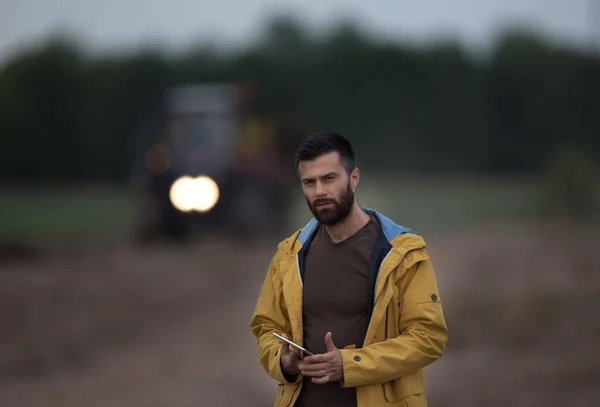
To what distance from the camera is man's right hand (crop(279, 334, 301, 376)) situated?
11.0 ft

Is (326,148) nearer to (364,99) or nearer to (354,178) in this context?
(354,178)

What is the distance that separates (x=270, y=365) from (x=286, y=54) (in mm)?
35776

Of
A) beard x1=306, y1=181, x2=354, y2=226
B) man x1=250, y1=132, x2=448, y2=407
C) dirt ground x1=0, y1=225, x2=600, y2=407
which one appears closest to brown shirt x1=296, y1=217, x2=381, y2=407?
man x1=250, y1=132, x2=448, y2=407

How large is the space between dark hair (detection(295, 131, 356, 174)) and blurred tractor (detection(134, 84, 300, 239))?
13.6m

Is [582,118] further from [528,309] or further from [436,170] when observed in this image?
[528,309]

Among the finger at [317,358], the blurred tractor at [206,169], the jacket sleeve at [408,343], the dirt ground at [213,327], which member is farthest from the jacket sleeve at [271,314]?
the blurred tractor at [206,169]

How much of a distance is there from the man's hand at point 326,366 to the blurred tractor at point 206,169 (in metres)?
13.8

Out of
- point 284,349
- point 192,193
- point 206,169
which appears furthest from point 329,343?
point 192,193

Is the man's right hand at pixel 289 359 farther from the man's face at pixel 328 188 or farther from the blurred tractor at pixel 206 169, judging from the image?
the blurred tractor at pixel 206 169

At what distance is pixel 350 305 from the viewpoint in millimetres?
3420

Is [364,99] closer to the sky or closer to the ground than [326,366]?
closer to the sky

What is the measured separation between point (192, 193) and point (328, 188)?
14018 mm

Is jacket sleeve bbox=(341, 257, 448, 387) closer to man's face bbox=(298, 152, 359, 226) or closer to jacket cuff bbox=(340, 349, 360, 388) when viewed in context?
jacket cuff bbox=(340, 349, 360, 388)

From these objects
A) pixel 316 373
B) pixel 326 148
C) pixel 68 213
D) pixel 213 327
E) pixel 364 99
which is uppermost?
pixel 364 99
